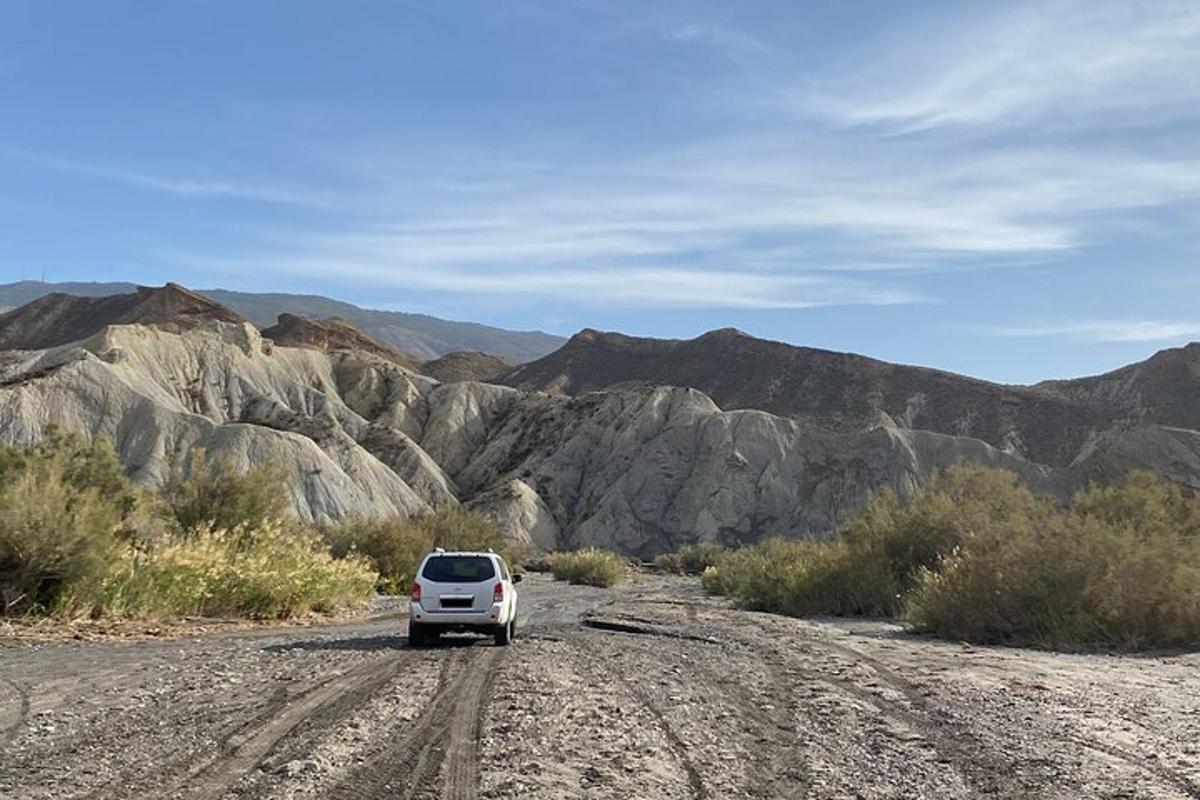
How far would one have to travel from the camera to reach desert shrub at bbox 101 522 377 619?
2036 cm

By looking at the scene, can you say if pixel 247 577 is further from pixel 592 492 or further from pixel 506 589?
pixel 592 492

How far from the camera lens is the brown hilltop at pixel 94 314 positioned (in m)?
139

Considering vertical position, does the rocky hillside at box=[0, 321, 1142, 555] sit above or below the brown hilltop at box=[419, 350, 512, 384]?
below

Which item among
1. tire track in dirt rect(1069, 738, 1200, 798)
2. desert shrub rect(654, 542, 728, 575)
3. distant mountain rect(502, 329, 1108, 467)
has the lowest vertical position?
desert shrub rect(654, 542, 728, 575)

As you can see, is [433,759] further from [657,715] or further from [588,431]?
[588,431]

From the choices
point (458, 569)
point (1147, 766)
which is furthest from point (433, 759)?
point (458, 569)

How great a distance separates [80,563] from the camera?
18.7 m

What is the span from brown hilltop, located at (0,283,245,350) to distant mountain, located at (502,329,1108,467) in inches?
1592

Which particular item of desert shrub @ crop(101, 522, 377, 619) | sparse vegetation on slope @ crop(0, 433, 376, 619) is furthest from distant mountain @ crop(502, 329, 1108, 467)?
desert shrub @ crop(101, 522, 377, 619)

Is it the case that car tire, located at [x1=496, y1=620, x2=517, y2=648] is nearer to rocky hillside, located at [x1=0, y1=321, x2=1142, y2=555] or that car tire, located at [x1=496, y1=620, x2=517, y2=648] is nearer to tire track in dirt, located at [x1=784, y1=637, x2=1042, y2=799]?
tire track in dirt, located at [x1=784, y1=637, x2=1042, y2=799]

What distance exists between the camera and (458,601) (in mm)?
18531

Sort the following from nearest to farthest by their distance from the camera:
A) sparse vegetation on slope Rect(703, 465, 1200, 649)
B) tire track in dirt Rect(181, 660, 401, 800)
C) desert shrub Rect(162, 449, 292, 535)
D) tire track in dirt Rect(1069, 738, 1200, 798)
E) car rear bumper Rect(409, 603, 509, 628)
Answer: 1. tire track in dirt Rect(181, 660, 401, 800)
2. tire track in dirt Rect(1069, 738, 1200, 798)
3. car rear bumper Rect(409, 603, 509, 628)
4. sparse vegetation on slope Rect(703, 465, 1200, 649)
5. desert shrub Rect(162, 449, 292, 535)

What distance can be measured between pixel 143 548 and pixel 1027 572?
1681 centimetres

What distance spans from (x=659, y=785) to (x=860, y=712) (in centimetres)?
424
